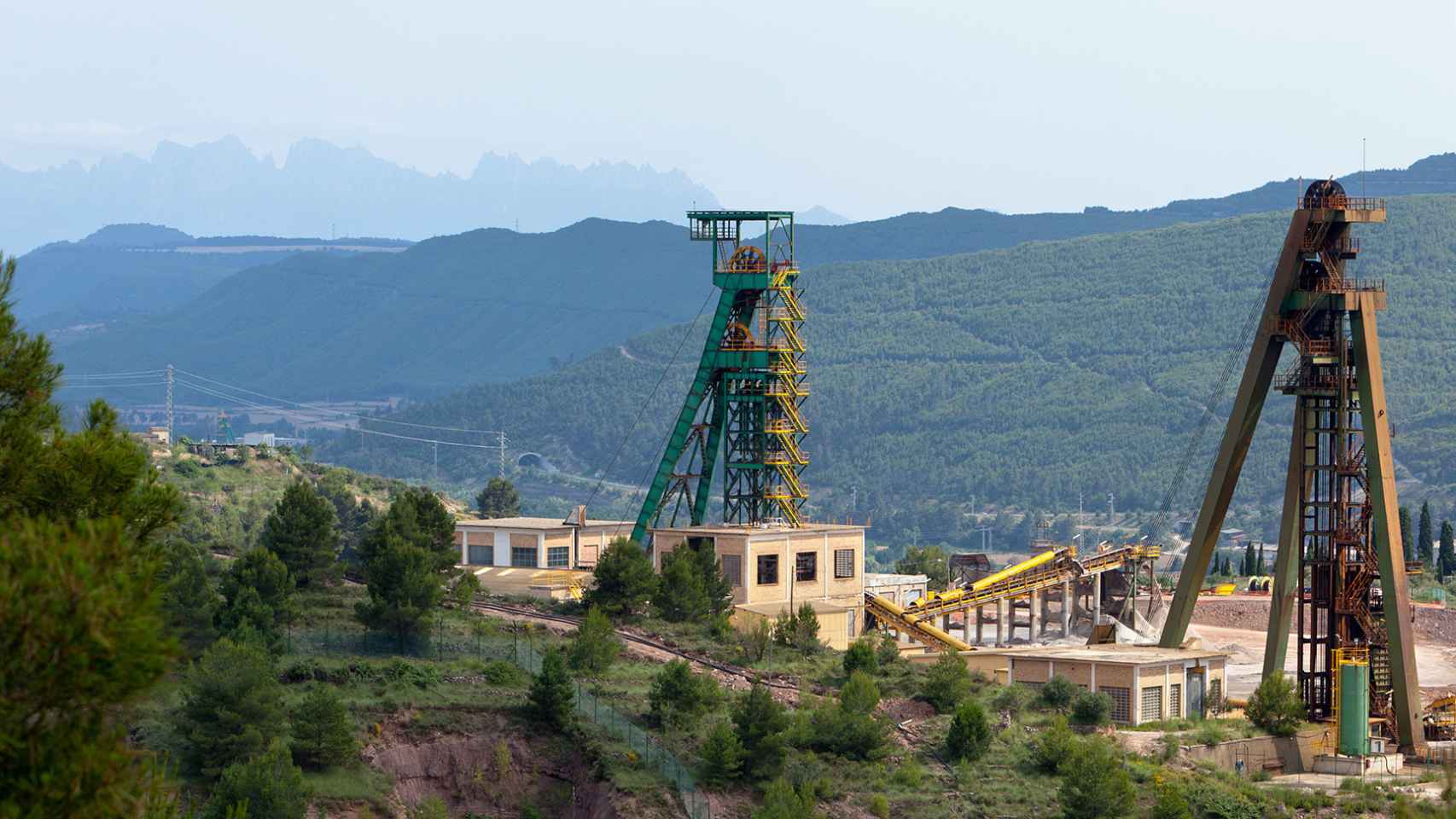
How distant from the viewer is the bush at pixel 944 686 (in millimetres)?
54688

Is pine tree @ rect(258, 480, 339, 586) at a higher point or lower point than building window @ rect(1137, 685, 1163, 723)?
higher

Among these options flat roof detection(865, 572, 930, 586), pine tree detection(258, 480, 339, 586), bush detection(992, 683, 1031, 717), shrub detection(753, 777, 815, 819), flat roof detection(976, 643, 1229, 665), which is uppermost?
pine tree detection(258, 480, 339, 586)

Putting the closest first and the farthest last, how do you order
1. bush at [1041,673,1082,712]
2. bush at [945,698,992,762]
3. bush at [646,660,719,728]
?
1. bush at [646,660,719,728]
2. bush at [945,698,992,762]
3. bush at [1041,673,1082,712]

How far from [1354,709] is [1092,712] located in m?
6.34

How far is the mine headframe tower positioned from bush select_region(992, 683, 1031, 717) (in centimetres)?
1473

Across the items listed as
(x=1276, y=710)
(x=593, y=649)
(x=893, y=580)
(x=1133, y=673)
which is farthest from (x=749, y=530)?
(x=1276, y=710)

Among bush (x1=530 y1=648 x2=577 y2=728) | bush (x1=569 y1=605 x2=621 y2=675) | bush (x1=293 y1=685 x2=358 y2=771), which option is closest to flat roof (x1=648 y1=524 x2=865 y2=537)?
bush (x1=569 y1=605 x2=621 y2=675)

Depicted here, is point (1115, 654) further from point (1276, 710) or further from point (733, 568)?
point (733, 568)

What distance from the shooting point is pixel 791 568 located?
6512 centimetres

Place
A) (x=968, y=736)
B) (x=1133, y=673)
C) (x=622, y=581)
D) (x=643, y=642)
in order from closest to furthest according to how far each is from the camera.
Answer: (x=968, y=736)
(x=1133, y=673)
(x=643, y=642)
(x=622, y=581)

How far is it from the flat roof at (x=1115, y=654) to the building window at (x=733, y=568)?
711 centimetres

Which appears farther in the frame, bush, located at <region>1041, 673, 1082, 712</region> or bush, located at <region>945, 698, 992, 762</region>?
bush, located at <region>1041, 673, 1082, 712</region>

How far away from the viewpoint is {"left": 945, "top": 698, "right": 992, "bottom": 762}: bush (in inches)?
1992

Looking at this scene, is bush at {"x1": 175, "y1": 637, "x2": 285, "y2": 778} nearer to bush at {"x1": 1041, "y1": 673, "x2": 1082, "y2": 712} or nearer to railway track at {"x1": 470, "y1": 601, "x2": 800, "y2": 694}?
railway track at {"x1": 470, "y1": 601, "x2": 800, "y2": 694}
